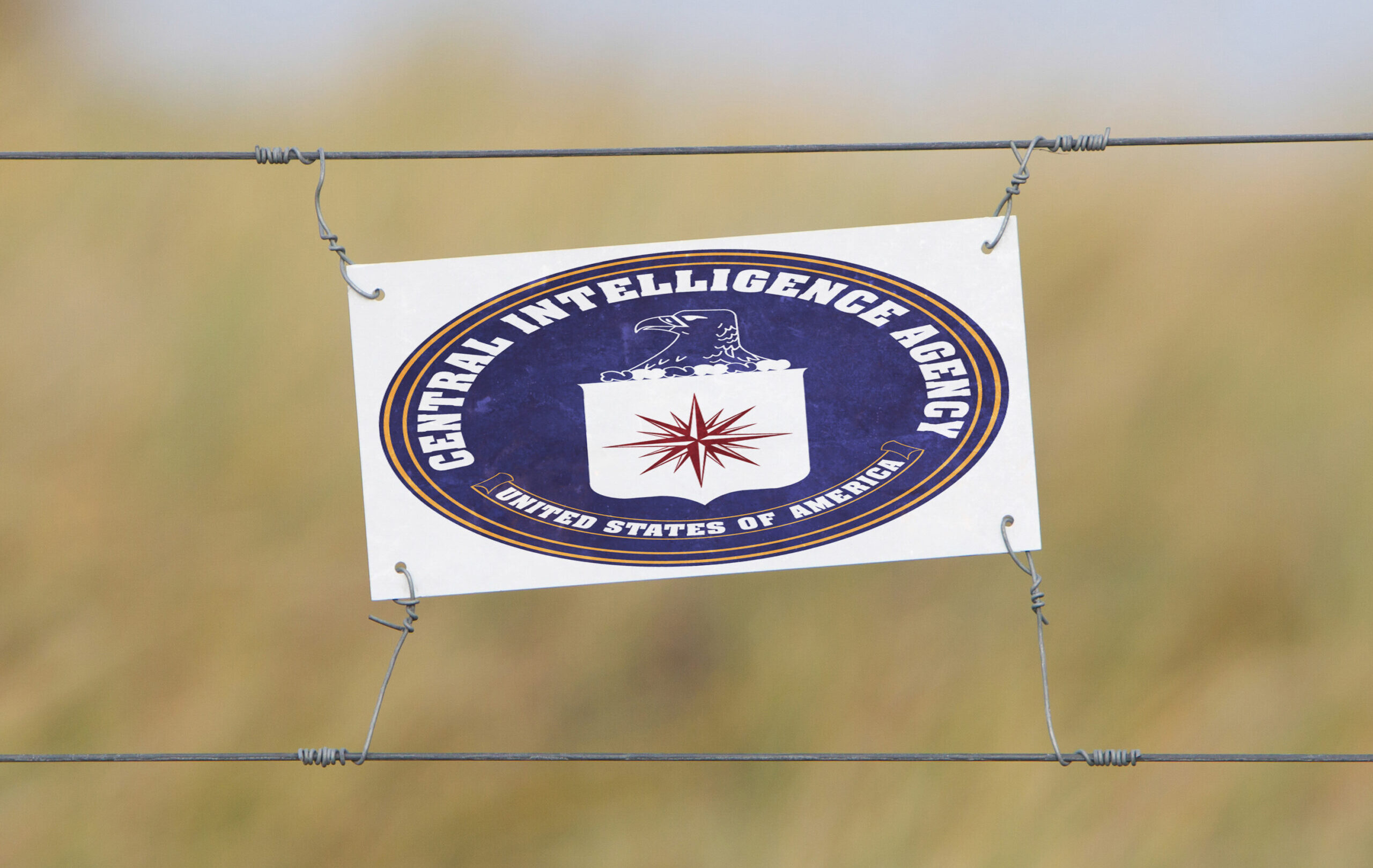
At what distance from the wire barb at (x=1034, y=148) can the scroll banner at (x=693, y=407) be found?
14 millimetres

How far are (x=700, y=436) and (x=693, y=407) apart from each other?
4 centimetres

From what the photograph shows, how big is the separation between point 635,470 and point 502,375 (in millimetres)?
232

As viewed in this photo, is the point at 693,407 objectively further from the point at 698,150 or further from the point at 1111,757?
the point at 1111,757

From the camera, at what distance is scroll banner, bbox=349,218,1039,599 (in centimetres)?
161

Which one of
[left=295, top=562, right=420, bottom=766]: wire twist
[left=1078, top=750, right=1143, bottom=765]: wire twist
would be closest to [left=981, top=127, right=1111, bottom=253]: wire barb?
[left=1078, top=750, right=1143, bottom=765]: wire twist

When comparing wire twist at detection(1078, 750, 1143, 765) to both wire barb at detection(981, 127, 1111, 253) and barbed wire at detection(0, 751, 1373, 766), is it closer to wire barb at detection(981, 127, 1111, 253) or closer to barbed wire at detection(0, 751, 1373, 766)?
barbed wire at detection(0, 751, 1373, 766)

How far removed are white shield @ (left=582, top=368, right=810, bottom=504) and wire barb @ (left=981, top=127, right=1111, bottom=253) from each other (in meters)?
0.33

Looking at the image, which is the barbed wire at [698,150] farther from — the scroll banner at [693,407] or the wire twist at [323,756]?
the wire twist at [323,756]

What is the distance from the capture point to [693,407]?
1.64m

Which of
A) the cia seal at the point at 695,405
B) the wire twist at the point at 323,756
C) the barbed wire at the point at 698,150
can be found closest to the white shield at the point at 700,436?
the cia seal at the point at 695,405

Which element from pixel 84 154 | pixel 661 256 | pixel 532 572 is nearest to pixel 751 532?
pixel 532 572

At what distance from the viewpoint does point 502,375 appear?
1646 millimetres

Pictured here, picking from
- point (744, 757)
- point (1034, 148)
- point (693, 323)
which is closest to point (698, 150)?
point (693, 323)

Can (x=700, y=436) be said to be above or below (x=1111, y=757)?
above
